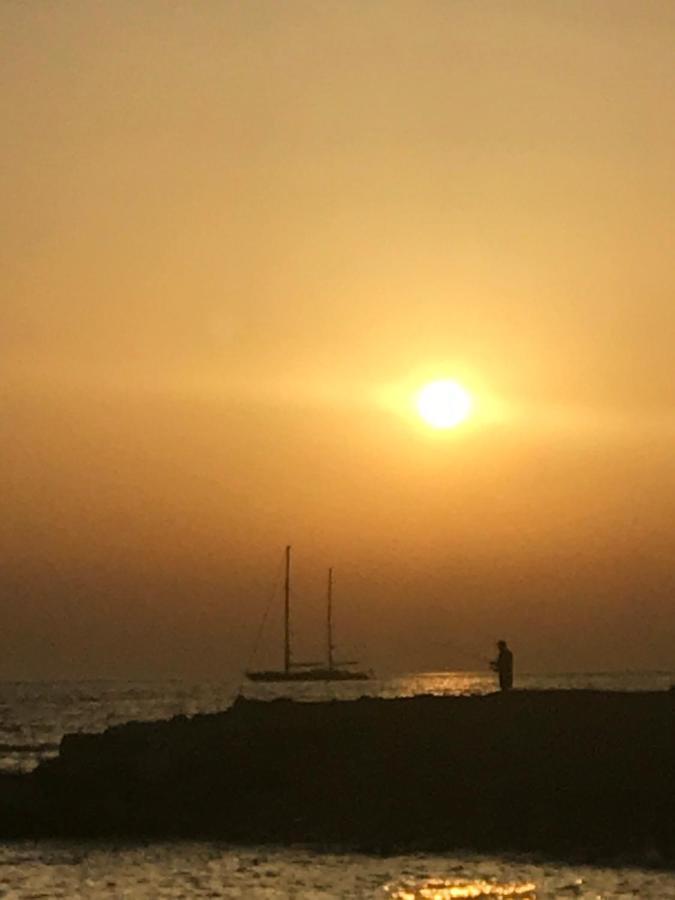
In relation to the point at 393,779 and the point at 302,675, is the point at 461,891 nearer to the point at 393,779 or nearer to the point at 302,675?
the point at 393,779

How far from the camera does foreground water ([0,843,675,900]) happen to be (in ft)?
98.1

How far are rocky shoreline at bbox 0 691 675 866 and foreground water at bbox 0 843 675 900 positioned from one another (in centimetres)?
144

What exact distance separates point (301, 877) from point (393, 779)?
5.44 metres

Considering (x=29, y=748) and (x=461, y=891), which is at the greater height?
(x=29, y=748)

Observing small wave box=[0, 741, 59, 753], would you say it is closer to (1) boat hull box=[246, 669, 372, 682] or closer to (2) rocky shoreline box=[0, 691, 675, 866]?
(2) rocky shoreline box=[0, 691, 675, 866]

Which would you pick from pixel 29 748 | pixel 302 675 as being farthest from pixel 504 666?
pixel 302 675

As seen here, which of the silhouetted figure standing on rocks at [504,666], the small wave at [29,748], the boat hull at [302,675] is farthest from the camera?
the boat hull at [302,675]

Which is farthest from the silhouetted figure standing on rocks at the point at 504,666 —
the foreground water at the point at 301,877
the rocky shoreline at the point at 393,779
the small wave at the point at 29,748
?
the small wave at the point at 29,748

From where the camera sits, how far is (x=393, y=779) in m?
36.8

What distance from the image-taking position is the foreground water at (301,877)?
98.1 feet

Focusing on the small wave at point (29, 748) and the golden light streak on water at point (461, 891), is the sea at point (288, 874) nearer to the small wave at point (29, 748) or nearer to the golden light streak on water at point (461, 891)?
the golden light streak on water at point (461, 891)

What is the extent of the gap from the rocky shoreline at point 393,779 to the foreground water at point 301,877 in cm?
144

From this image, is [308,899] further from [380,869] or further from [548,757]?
[548,757]

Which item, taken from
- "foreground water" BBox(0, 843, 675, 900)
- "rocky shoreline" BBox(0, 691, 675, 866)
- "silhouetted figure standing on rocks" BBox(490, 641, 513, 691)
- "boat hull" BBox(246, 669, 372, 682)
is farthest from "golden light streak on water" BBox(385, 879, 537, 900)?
"boat hull" BBox(246, 669, 372, 682)
